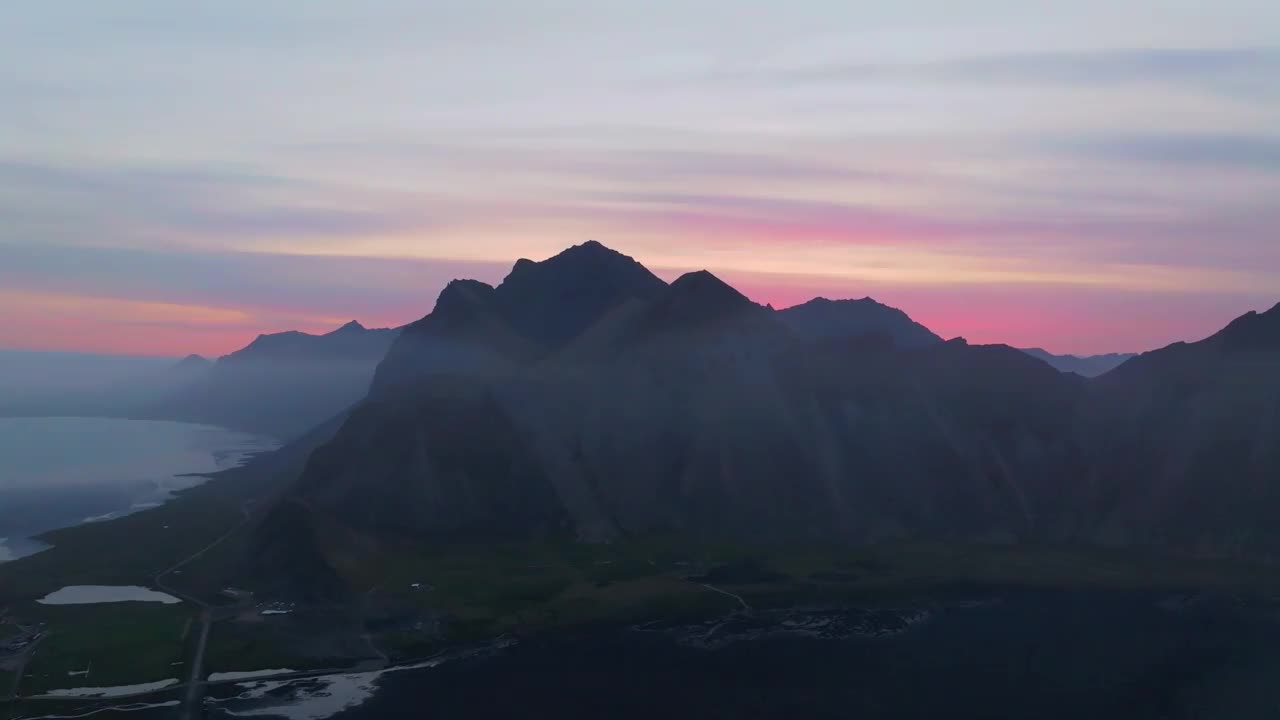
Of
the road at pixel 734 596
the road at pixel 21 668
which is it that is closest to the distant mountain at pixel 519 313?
the road at pixel 734 596

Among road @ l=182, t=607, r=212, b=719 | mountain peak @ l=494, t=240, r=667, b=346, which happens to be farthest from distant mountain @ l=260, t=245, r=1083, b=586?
road @ l=182, t=607, r=212, b=719

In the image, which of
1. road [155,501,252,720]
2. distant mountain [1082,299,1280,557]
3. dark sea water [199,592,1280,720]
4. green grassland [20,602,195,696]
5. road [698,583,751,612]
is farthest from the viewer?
distant mountain [1082,299,1280,557]

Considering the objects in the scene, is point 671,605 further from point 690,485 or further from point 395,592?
point 690,485

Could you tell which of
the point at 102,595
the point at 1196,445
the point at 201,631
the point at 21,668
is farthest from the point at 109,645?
the point at 1196,445

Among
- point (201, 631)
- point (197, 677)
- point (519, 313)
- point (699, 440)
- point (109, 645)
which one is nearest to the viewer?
point (197, 677)

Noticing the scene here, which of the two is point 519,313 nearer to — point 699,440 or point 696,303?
point 696,303

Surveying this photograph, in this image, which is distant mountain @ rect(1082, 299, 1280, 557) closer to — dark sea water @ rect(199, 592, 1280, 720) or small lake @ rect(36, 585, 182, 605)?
dark sea water @ rect(199, 592, 1280, 720)

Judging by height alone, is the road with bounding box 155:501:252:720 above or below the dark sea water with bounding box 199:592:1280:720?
above
